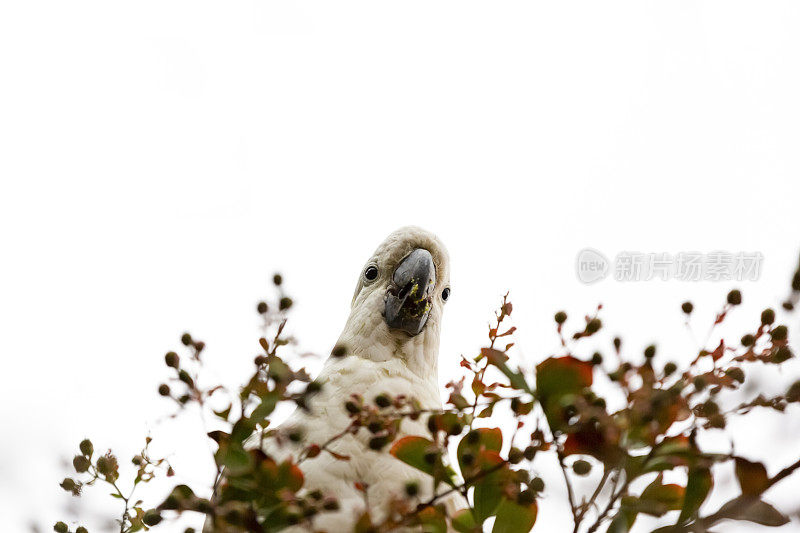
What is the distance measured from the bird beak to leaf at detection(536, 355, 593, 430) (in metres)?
0.93

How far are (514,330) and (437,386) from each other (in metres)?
0.88

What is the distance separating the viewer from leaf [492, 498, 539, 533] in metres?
0.94

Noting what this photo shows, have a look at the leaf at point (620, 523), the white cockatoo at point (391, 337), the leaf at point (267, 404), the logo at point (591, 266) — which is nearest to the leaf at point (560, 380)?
the leaf at point (620, 523)

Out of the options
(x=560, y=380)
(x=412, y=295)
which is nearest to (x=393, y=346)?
(x=412, y=295)

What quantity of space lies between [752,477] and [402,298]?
1147 millimetres

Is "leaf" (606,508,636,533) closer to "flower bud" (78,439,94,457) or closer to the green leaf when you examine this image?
the green leaf

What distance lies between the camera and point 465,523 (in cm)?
94

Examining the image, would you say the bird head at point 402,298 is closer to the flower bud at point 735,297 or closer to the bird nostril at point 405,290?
the bird nostril at point 405,290

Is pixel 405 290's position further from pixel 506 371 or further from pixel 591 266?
pixel 506 371

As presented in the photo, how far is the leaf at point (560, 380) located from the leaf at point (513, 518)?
16cm

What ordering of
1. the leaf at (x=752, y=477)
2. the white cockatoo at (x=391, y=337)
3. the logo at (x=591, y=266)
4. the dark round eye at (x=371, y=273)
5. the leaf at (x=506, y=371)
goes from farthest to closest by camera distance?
the dark round eye at (x=371, y=273) < the logo at (x=591, y=266) < the white cockatoo at (x=391, y=337) < the leaf at (x=506, y=371) < the leaf at (x=752, y=477)

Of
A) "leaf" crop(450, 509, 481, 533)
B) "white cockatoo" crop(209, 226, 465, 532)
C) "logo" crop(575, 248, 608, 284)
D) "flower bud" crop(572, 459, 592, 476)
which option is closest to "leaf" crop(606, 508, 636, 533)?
"flower bud" crop(572, 459, 592, 476)

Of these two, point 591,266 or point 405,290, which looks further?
point 405,290

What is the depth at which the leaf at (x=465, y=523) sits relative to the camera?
0.89 metres
